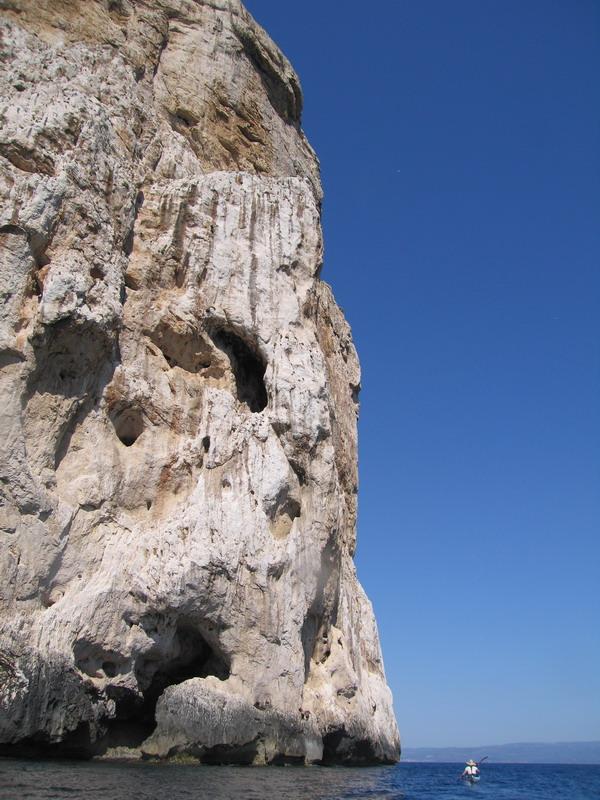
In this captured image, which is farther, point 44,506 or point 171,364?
point 171,364

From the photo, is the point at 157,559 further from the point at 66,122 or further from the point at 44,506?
the point at 66,122

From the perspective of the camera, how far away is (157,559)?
16578 mm

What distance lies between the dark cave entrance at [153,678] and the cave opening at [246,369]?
6.75m

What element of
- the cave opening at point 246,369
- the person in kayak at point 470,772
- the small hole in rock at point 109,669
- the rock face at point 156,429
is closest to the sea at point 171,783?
the rock face at point 156,429

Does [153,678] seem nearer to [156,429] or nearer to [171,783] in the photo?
[171,783]

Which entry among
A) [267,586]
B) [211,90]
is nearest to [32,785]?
[267,586]

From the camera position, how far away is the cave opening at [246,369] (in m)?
21.0

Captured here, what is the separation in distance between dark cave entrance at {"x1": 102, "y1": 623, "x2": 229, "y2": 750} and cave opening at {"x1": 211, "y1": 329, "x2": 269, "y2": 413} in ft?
22.1

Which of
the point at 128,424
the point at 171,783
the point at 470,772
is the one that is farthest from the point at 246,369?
the point at 470,772

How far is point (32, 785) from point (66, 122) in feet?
48.2

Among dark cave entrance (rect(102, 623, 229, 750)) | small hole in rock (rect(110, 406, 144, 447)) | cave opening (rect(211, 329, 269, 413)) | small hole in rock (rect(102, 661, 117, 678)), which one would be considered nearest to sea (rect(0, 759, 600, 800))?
dark cave entrance (rect(102, 623, 229, 750))

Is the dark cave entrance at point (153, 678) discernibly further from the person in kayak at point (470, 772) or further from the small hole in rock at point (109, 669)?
the person in kayak at point (470, 772)

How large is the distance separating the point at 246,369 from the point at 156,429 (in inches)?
155

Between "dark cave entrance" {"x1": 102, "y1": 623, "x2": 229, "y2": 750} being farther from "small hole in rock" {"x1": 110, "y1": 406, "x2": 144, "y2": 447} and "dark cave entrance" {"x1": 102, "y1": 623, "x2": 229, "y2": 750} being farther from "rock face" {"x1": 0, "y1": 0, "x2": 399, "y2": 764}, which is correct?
"small hole in rock" {"x1": 110, "y1": 406, "x2": 144, "y2": 447}
